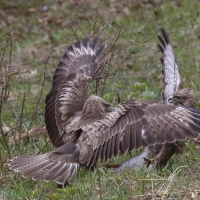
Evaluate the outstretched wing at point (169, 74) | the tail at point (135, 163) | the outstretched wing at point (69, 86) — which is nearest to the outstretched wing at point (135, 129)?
the tail at point (135, 163)

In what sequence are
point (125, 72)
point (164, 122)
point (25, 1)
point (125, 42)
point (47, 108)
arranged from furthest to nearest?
point (25, 1) → point (125, 42) → point (125, 72) → point (47, 108) → point (164, 122)

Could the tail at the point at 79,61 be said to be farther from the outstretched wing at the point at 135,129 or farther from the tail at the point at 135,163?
the outstretched wing at the point at 135,129

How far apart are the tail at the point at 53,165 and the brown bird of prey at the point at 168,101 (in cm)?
53

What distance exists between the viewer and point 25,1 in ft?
53.5

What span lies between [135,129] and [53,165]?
907mm

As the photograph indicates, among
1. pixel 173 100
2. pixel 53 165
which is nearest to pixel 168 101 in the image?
pixel 173 100

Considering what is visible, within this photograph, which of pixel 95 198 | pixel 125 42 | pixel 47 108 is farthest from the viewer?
pixel 125 42

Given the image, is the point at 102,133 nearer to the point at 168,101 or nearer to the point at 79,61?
the point at 168,101

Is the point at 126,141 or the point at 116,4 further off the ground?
the point at 116,4

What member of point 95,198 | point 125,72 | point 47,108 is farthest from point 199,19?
point 95,198

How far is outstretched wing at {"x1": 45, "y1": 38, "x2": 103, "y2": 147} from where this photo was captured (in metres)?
7.48

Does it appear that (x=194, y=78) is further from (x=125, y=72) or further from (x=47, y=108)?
(x=47, y=108)

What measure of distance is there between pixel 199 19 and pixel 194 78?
267cm

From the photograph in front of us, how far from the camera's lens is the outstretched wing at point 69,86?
7.48m
